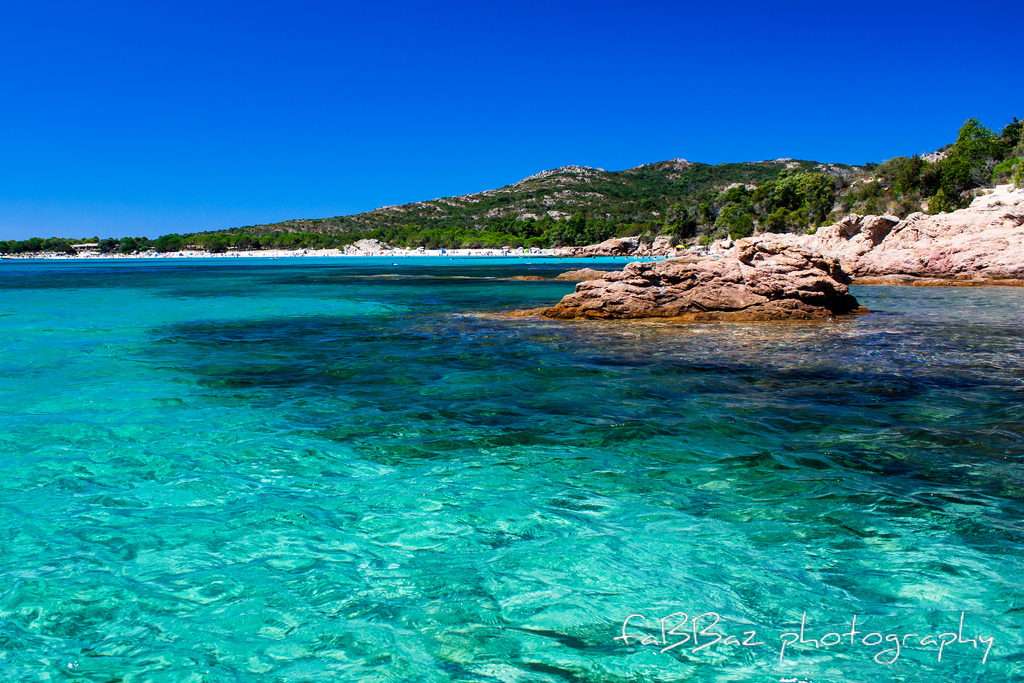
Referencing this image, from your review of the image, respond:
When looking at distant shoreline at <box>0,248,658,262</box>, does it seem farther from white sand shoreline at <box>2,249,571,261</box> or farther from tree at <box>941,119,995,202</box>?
tree at <box>941,119,995,202</box>

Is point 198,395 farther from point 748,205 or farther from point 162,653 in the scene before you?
point 748,205

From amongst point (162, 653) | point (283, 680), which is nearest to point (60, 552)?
point (162, 653)

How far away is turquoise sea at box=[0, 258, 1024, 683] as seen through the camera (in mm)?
3342

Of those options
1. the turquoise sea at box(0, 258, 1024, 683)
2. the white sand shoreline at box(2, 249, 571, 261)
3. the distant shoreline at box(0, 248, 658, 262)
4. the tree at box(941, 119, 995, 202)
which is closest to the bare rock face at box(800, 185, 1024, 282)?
the tree at box(941, 119, 995, 202)

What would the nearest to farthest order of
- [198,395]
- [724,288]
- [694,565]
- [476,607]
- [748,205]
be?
[476,607] → [694,565] → [198,395] → [724,288] → [748,205]

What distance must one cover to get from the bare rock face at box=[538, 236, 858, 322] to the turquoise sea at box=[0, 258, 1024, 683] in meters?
7.82

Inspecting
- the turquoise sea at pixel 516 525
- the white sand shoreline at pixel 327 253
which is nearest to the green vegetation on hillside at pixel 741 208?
the white sand shoreline at pixel 327 253

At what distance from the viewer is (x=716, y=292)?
758 inches

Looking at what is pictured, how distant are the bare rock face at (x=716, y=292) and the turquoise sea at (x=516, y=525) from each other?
25.7 feet

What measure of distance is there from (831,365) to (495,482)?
27.4ft

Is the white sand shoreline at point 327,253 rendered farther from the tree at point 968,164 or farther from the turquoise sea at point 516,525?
the turquoise sea at point 516,525

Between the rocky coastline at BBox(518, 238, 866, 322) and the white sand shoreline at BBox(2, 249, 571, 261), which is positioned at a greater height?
the white sand shoreline at BBox(2, 249, 571, 261)

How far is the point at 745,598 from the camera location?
380cm

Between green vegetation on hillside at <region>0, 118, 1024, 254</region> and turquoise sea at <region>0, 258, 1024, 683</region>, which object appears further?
green vegetation on hillside at <region>0, 118, 1024, 254</region>
